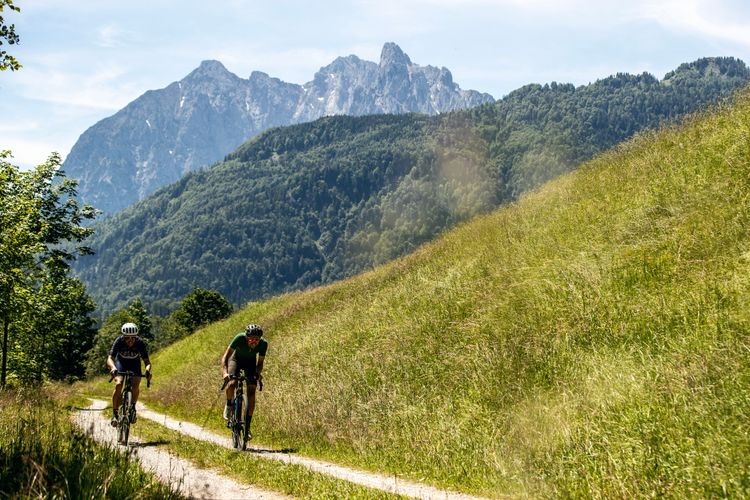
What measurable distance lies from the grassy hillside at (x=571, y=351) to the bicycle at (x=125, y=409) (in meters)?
3.73

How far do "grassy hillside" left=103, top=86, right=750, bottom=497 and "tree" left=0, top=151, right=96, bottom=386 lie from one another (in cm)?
1004

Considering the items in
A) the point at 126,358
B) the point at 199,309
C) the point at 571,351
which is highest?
the point at 571,351

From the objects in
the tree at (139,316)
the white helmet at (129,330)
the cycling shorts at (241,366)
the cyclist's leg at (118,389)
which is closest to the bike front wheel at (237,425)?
the cycling shorts at (241,366)

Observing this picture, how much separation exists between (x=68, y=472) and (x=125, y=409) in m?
8.28

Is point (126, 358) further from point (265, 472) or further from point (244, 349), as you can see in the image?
point (265, 472)

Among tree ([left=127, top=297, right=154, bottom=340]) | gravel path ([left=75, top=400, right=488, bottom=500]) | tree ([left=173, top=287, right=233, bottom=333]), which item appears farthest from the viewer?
tree ([left=127, top=297, right=154, bottom=340])

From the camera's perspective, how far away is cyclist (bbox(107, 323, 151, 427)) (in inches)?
554

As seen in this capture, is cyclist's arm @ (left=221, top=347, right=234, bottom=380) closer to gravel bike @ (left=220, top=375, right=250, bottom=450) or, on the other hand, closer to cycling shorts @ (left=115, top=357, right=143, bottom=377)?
gravel bike @ (left=220, top=375, right=250, bottom=450)

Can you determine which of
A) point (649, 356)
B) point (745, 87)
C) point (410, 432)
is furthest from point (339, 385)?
point (745, 87)

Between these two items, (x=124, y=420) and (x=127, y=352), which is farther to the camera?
(x=127, y=352)

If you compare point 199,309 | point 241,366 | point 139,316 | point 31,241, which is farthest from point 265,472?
point 139,316

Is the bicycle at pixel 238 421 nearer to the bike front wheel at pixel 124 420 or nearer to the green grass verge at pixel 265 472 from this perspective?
the green grass verge at pixel 265 472

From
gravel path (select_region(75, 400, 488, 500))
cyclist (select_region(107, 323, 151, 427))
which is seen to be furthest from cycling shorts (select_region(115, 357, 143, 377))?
gravel path (select_region(75, 400, 488, 500))

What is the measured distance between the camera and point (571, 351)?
11.6 metres
